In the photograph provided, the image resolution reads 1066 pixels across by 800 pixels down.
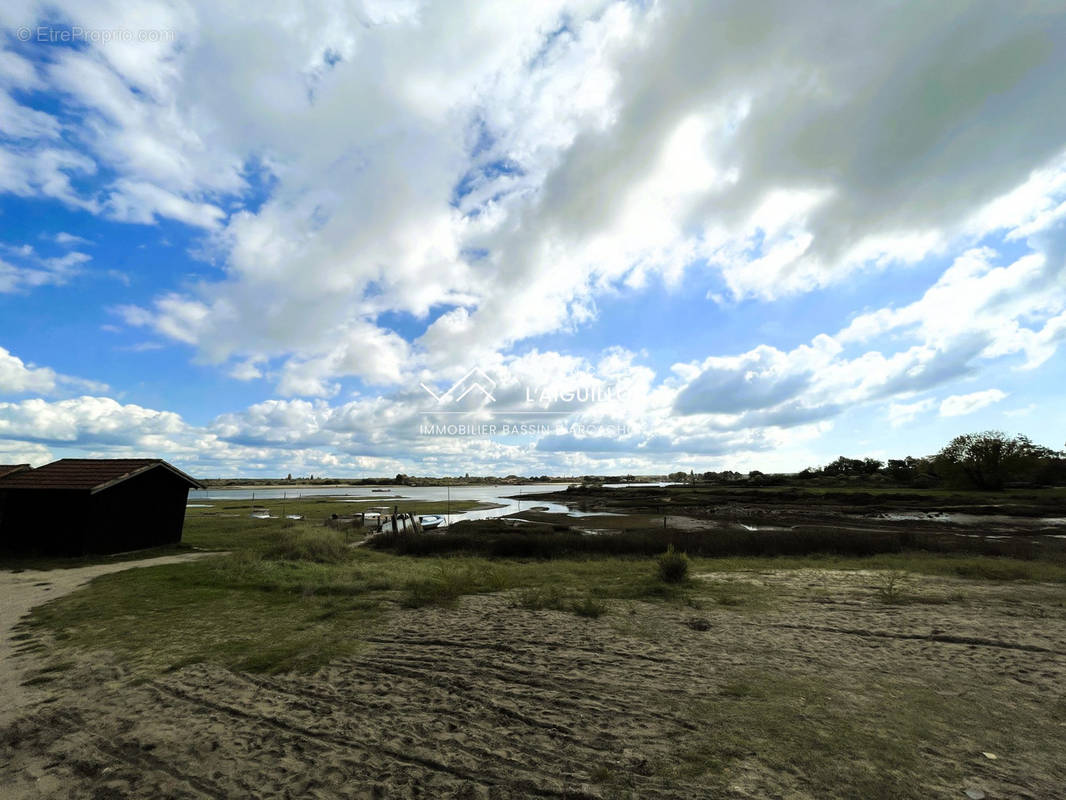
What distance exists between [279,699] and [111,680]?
10.3 feet

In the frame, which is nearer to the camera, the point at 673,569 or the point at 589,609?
the point at 589,609

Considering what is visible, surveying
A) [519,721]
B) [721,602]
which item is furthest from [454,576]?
[519,721]

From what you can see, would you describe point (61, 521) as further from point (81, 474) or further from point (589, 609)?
point (589, 609)

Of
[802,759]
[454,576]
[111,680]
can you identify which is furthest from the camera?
[454,576]

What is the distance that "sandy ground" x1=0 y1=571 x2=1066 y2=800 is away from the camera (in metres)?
4.99

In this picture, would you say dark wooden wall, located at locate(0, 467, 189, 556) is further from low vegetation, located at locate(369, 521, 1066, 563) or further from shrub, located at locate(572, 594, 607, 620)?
shrub, located at locate(572, 594, 607, 620)

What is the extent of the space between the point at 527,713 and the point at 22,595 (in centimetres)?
1619

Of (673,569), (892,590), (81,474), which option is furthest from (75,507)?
(892,590)

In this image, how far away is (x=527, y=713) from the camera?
650 cm

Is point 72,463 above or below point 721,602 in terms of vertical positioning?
above

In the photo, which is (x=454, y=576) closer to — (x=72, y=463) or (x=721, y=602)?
(x=721, y=602)

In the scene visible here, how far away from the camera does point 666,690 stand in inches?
280

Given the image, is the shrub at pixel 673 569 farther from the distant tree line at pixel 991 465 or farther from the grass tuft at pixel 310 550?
the distant tree line at pixel 991 465

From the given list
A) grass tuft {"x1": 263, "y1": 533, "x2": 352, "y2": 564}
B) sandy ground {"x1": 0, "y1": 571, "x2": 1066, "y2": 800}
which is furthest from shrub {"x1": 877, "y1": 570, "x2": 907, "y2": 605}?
grass tuft {"x1": 263, "y1": 533, "x2": 352, "y2": 564}
